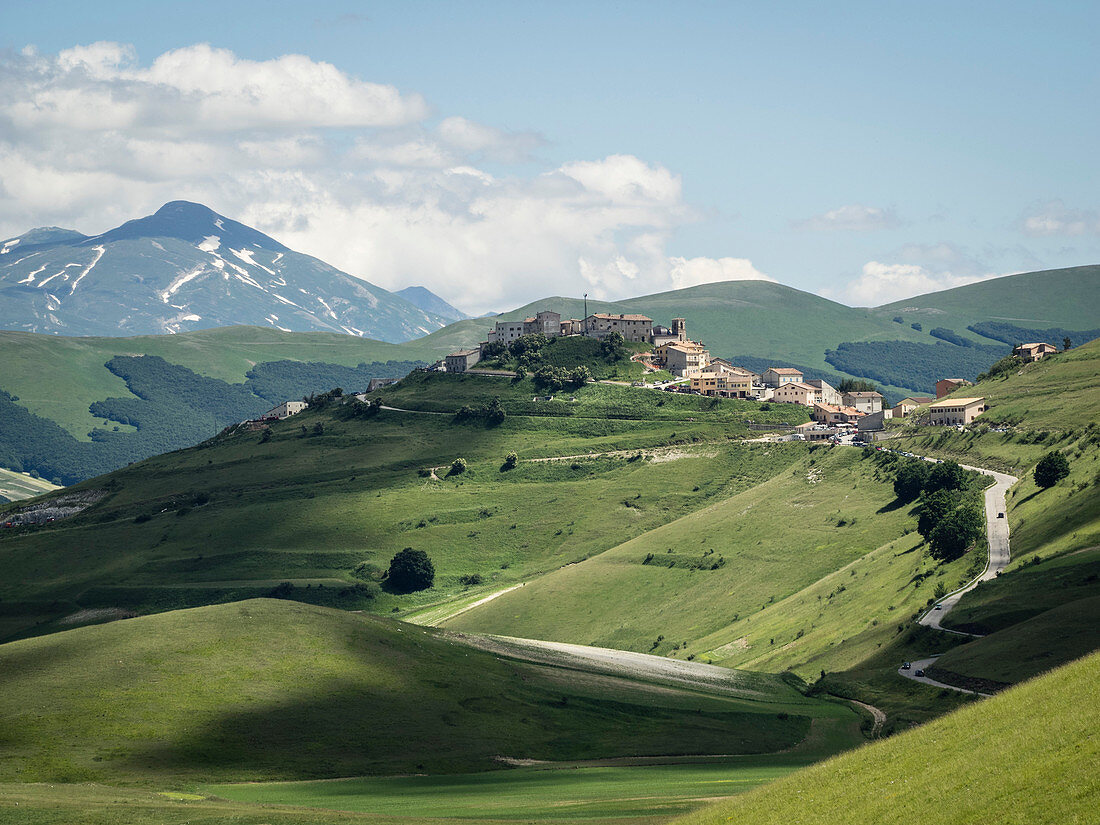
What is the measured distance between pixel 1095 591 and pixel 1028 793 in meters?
58.7

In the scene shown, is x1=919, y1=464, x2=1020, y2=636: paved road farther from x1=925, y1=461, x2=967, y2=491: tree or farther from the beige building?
the beige building

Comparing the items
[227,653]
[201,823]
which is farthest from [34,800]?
[227,653]

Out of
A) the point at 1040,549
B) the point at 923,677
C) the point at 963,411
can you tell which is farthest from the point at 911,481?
the point at 923,677

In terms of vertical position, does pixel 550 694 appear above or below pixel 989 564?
below

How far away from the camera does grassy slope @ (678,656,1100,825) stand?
30.4 metres

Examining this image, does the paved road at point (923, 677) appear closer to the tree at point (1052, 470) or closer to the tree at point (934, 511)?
the tree at point (934, 511)

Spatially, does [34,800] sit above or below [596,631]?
above

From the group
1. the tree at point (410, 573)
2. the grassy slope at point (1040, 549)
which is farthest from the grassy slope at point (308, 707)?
the tree at point (410, 573)

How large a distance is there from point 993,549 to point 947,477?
31.7 meters

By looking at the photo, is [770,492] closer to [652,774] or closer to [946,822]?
[652,774]

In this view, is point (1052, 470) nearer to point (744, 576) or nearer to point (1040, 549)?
point (1040, 549)

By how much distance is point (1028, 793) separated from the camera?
100 ft

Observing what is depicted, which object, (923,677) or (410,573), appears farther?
(410,573)

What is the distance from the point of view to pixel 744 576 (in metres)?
159
